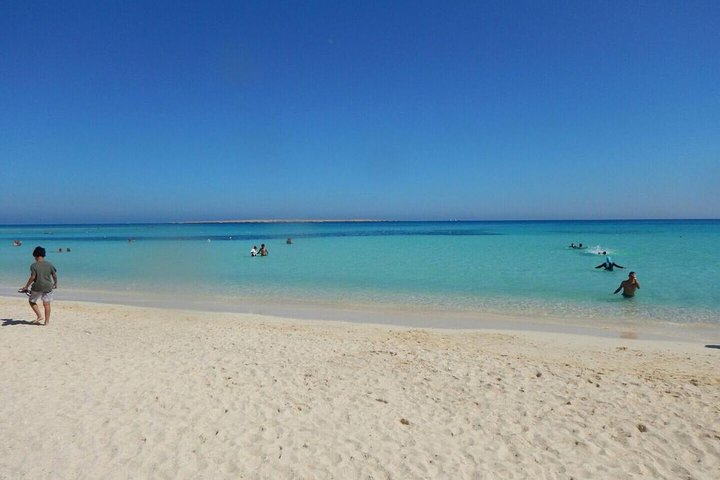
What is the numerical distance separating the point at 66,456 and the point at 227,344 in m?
4.36

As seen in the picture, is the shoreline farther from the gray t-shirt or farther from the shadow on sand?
the gray t-shirt

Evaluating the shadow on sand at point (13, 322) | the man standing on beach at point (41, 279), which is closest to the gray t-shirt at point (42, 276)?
the man standing on beach at point (41, 279)

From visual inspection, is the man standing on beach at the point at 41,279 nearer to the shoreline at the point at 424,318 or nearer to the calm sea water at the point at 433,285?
the shoreline at the point at 424,318

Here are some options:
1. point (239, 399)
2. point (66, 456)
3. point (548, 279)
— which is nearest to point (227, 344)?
point (239, 399)

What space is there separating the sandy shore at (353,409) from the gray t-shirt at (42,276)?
3.68 feet

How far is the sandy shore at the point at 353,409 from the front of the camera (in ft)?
14.7

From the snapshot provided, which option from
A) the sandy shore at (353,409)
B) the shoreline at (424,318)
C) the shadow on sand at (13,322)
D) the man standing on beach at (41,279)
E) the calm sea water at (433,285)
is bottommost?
the shoreline at (424,318)

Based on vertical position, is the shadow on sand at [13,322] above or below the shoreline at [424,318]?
above

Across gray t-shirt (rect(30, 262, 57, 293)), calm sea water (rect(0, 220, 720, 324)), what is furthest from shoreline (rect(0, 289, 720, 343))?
gray t-shirt (rect(30, 262, 57, 293))

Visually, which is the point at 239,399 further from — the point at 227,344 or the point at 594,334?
the point at 594,334

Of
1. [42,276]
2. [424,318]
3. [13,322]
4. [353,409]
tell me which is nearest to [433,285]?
[424,318]

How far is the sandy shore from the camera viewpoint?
447 cm

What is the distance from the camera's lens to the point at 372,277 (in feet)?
67.8

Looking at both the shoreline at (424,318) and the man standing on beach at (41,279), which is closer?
the man standing on beach at (41,279)
